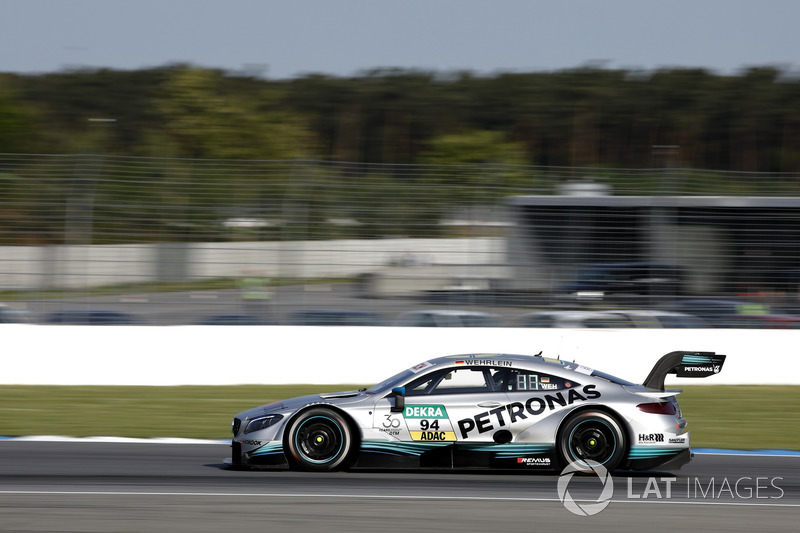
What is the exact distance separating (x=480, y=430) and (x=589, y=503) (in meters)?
1.09

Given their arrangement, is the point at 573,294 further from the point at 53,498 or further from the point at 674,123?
the point at 674,123

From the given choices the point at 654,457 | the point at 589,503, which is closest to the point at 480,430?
the point at 589,503

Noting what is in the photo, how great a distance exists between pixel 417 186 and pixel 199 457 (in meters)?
7.45

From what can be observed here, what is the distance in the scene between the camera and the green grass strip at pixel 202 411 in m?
9.48

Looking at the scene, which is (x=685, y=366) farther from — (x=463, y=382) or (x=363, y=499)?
(x=363, y=499)

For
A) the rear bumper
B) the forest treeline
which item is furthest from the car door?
the forest treeline

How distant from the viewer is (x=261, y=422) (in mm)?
6926

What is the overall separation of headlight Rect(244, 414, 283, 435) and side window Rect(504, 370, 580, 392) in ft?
5.92

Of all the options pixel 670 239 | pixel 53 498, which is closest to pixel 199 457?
pixel 53 498

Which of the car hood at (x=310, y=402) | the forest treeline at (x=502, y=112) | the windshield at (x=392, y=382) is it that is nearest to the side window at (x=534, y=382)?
the windshield at (x=392, y=382)

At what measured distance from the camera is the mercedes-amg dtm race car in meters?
6.81

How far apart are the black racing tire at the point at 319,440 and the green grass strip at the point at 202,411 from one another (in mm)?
2680

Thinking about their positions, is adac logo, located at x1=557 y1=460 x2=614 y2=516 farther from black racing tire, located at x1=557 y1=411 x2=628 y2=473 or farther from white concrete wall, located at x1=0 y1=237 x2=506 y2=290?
white concrete wall, located at x1=0 y1=237 x2=506 y2=290

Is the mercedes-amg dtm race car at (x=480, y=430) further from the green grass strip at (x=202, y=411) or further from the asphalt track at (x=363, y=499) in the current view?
the green grass strip at (x=202, y=411)
